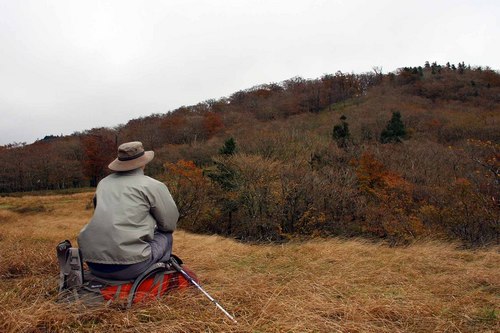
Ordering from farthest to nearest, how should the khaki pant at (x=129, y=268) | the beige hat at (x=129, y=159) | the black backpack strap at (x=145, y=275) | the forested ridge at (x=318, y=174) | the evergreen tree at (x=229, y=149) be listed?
the evergreen tree at (x=229, y=149) < the forested ridge at (x=318, y=174) < the beige hat at (x=129, y=159) < the khaki pant at (x=129, y=268) < the black backpack strap at (x=145, y=275)

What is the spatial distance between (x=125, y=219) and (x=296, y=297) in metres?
1.63

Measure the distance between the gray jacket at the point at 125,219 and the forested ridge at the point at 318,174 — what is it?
25.1 ft

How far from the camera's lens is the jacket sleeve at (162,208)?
3.05 meters

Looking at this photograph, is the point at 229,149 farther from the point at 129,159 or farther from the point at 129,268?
the point at 129,268

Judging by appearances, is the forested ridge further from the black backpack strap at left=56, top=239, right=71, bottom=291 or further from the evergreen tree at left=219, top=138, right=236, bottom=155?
the black backpack strap at left=56, top=239, right=71, bottom=291

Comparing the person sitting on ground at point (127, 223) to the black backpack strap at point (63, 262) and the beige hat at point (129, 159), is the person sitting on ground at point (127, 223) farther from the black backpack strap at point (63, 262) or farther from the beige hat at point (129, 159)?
the black backpack strap at point (63, 262)

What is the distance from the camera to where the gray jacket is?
2.84m

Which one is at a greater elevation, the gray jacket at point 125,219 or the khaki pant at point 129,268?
the gray jacket at point 125,219

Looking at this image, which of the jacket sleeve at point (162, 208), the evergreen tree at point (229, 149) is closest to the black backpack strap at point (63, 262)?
the jacket sleeve at point (162, 208)

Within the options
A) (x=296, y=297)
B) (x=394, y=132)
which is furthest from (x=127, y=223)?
(x=394, y=132)

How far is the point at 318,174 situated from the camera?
68.9ft

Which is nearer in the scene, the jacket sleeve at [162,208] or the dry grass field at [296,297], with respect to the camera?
the dry grass field at [296,297]

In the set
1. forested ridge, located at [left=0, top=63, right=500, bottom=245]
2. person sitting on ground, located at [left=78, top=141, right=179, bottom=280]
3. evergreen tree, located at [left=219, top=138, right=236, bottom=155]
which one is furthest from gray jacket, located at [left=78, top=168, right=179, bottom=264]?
evergreen tree, located at [left=219, top=138, right=236, bottom=155]

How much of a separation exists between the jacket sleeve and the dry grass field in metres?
0.60
